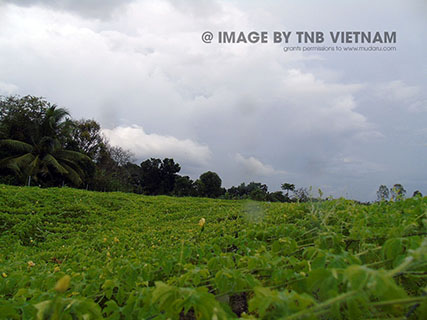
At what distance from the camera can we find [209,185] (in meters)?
19.8

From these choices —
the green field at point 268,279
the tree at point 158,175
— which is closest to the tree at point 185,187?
the tree at point 158,175

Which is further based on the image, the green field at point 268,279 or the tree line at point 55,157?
the tree line at point 55,157

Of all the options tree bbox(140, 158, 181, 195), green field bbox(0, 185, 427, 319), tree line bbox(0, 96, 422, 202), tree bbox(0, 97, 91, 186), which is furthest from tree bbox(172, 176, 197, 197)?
green field bbox(0, 185, 427, 319)

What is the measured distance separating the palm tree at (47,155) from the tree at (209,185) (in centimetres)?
738

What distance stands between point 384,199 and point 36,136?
1839 centimetres

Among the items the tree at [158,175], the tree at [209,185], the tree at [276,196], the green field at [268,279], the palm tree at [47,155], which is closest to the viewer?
the green field at [268,279]

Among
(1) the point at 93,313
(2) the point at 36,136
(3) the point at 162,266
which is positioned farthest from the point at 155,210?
(2) the point at 36,136

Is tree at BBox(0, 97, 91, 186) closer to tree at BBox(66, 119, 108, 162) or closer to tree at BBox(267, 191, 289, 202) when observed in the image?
tree at BBox(66, 119, 108, 162)

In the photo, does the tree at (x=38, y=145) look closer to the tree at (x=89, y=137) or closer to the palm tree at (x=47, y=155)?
the palm tree at (x=47, y=155)

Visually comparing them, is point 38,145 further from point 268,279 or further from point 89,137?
point 268,279

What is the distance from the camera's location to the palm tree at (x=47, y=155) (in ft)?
50.9

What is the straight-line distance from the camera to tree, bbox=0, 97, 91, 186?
15.7 metres

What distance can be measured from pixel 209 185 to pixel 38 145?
10.3m

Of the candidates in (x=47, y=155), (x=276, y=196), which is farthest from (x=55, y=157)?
(x=276, y=196)
